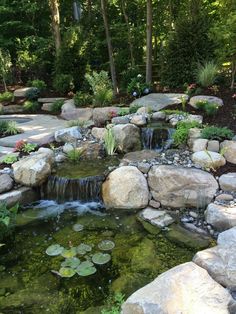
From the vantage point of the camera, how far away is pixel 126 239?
175 inches

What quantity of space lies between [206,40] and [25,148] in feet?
17.3

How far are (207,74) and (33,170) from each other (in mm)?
4622

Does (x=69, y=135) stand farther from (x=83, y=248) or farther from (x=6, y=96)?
(x=6, y=96)

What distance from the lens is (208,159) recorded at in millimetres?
5352

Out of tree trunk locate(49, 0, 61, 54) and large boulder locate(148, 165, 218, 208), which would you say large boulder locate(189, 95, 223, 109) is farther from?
tree trunk locate(49, 0, 61, 54)

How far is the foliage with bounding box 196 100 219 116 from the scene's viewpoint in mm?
6762

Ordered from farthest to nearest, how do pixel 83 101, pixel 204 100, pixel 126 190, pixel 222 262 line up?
pixel 83 101 < pixel 204 100 < pixel 126 190 < pixel 222 262

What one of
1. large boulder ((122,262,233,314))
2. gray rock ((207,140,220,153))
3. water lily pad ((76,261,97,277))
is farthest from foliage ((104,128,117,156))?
large boulder ((122,262,233,314))

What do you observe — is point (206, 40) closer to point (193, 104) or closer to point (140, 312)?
point (193, 104)

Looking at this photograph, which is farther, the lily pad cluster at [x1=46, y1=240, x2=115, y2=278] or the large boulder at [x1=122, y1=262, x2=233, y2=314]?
the lily pad cluster at [x1=46, y1=240, x2=115, y2=278]

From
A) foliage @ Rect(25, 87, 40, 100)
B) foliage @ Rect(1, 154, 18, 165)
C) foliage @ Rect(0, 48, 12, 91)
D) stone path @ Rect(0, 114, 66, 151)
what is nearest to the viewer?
foliage @ Rect(1, 154, 18, 165)

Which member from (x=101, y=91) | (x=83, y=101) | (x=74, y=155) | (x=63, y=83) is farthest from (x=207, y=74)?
(x=63, y=83)

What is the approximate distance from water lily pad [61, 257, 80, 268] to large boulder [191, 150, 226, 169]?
241cm

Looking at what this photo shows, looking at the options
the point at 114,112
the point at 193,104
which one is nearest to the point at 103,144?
the point at 114,112
